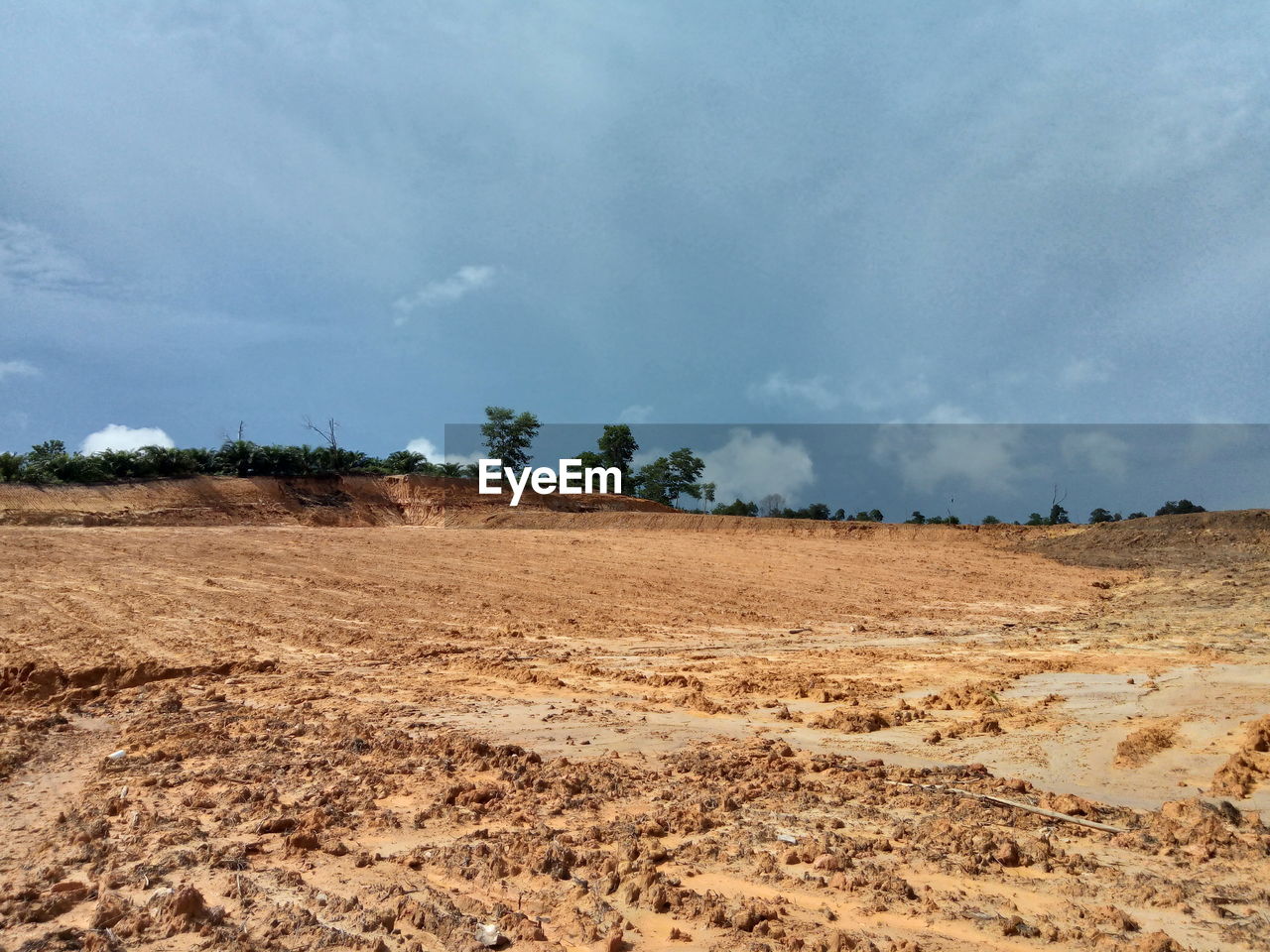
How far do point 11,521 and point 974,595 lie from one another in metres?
32.8

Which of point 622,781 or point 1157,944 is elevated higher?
point 1157,944

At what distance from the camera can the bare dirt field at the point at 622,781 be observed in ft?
10.9

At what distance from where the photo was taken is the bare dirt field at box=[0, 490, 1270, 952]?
10.9 ft

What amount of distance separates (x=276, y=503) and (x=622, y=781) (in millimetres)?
36521

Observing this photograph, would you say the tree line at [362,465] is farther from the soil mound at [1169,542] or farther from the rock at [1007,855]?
the rock at [1007,855]

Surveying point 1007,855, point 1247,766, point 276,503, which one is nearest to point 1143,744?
point 1247,766

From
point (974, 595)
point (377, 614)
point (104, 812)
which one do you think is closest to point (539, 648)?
point (377, 614)

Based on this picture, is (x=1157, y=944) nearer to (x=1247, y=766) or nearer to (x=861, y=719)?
(x=1247, y=766)

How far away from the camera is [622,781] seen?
198 inches

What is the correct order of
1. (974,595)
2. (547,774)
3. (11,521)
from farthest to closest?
(11,521) → (974,595) → (547,774)

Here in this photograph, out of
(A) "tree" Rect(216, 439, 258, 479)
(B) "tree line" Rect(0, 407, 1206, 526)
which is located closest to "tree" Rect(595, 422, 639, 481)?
(B) "tree line" Rect(0, 407, 1206, 526)

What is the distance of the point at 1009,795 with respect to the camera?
464cm

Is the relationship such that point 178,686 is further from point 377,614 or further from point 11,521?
point 11,521

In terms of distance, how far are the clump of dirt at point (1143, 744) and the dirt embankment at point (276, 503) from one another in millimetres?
34233
